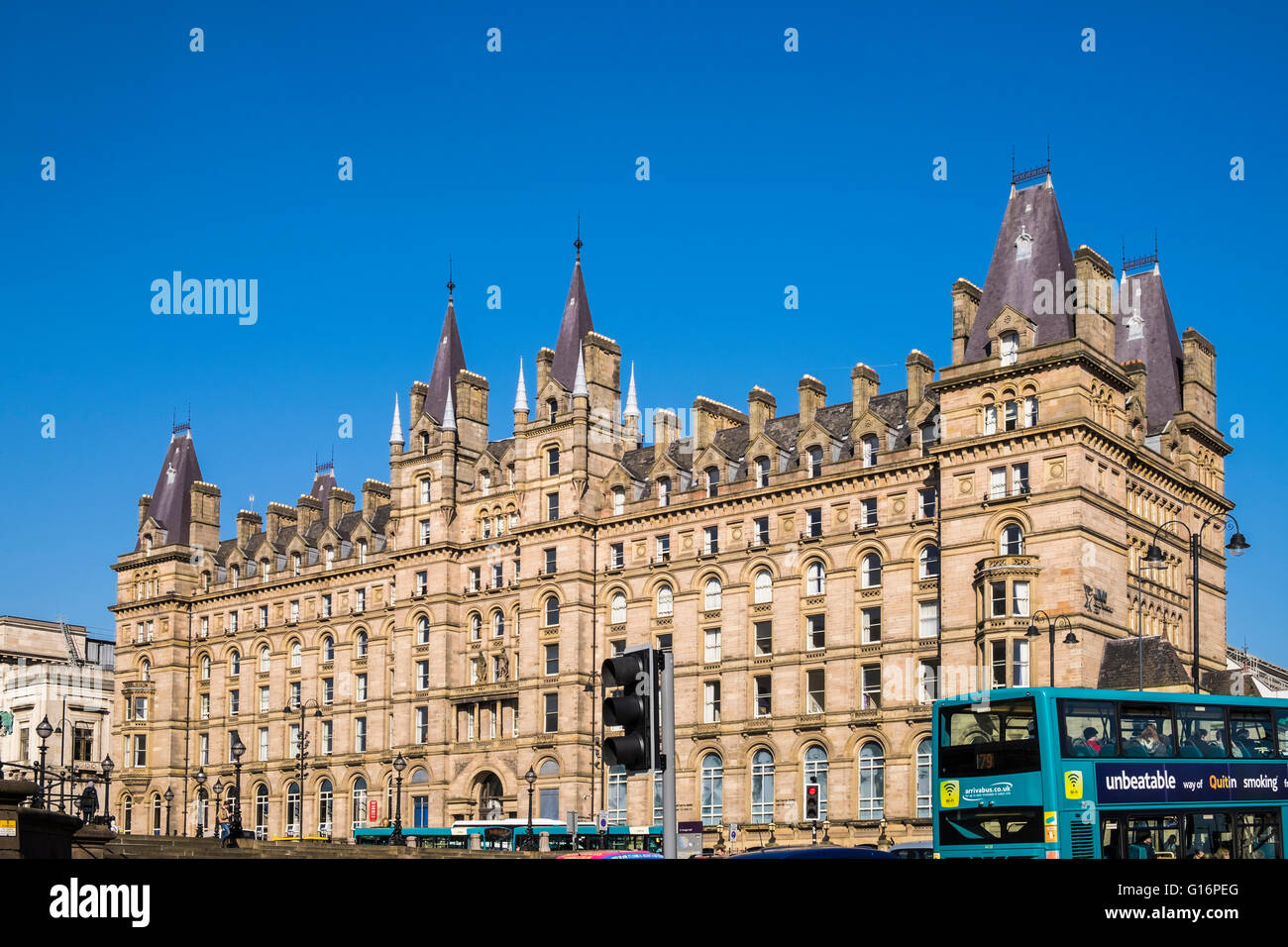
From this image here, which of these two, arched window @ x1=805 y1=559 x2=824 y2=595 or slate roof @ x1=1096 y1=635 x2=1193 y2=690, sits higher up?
arched window @ x1=805 y1=559 x2=824 y2=595

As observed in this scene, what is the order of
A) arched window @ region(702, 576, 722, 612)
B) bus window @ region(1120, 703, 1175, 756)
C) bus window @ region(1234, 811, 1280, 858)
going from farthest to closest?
1. arched window @ region(702, 576, 722, 612)
2. bus window @ region(1234, 811, 1280, 858)
3. bus window @ region(1120, 703, 1175, 756)

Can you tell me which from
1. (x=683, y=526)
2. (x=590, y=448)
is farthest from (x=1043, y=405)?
(x=590, y=448)

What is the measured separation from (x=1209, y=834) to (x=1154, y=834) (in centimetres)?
→ 113

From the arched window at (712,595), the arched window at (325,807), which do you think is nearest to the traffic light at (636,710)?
the arched window at (712,595)

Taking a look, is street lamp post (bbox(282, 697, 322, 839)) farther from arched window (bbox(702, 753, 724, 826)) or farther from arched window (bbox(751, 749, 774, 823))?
arched window (bbox(751, 749, 774, 823))

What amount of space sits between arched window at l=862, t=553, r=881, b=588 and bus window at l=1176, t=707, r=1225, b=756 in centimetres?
4028

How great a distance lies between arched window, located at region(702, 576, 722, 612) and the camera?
7981 cm

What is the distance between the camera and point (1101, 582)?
66188 millimetres

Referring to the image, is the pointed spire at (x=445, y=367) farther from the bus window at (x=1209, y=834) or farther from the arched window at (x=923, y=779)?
the bus window at (x=1209, y=834)

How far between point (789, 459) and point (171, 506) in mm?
52655

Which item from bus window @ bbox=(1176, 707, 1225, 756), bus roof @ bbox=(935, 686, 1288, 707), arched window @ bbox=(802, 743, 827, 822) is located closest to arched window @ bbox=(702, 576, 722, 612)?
arched window @ bbox=(802, 743, 827, 822)

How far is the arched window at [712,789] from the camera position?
3046 inches

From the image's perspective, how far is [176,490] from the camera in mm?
112875
